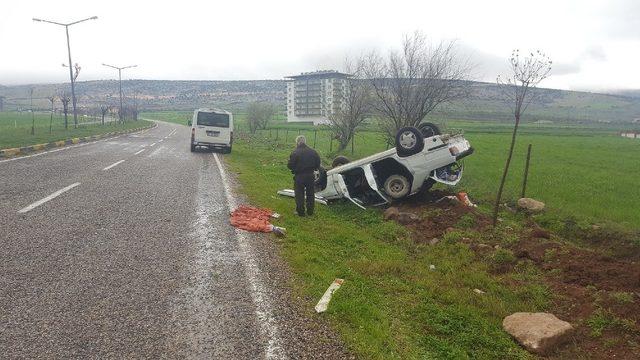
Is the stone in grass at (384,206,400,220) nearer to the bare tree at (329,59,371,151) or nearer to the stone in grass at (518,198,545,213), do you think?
the stone in grass at (518,198,545,213)

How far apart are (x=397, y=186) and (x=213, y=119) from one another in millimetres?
12792

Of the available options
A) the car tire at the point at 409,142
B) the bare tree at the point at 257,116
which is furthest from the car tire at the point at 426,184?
the bare tree at the point at 257,116

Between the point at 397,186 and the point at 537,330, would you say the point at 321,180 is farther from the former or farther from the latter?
the point at 537,330

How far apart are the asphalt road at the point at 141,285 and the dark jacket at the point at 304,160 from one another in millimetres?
1649

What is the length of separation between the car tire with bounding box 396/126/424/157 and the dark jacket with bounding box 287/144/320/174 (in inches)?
90.3

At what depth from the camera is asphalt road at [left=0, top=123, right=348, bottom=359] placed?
139 inches

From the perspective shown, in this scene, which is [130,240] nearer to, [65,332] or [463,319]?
[65,332]

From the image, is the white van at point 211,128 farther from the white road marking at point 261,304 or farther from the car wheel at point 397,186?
the white road marking at point 261,304

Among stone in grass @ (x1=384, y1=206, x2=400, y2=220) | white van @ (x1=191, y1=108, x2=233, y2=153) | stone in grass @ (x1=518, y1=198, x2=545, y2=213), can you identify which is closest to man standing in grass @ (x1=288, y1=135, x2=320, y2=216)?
stone in grass @ (x1=384, y1=206, x2=400, y2=220)

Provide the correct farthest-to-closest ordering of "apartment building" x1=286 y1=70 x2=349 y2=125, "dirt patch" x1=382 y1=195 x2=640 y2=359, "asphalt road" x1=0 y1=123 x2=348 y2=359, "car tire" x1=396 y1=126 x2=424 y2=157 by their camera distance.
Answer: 1. "apartment building" x1=286 y1=70 x2=349 y2=125
2. "car tire" x1=396 y1=126 x2=424 y2=157
3. "dirt patch" x1=382 y1=195 x2=640 y2=359
4. "asphalt road" x1=0 y1=123 x2=348 y2=359

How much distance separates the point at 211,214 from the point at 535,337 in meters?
5.71

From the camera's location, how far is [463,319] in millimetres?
4598

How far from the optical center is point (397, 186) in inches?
400

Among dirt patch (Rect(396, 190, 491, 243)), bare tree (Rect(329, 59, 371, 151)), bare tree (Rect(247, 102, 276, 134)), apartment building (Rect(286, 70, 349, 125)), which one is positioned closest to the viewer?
dirt patch (Rect(396, 190, 491, 243))
